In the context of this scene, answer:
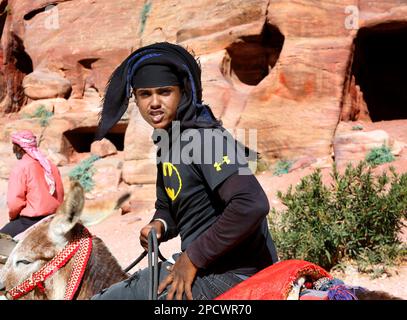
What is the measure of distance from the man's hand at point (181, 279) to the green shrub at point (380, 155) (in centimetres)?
880

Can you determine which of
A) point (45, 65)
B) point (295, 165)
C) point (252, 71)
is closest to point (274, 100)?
point (295, 165)

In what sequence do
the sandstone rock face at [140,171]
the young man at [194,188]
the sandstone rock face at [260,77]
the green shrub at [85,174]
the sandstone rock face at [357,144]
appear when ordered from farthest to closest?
the green shrub at [85,174]
the sandstone rock face at [140,171]
the sandstone rock face at [260,77]
the sandstone rock face at [357,144]
the young man at [194,188]

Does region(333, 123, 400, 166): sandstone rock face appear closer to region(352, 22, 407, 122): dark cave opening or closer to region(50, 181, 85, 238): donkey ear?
region(352, 22, 407, 122): dark cave opening

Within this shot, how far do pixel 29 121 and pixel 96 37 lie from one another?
491cm

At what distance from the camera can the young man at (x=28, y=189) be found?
5246 millimetres

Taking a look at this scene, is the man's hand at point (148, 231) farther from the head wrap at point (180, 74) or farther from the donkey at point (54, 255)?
the head wrap at point (180, 74)

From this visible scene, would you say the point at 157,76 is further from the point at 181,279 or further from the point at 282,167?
the point at 282,167

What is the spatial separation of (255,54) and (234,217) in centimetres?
1339

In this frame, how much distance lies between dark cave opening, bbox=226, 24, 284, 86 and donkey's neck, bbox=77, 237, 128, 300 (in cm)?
1174

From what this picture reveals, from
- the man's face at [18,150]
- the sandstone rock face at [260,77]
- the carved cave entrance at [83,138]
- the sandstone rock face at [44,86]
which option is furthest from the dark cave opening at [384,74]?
the sandstone rock face at [44,86]

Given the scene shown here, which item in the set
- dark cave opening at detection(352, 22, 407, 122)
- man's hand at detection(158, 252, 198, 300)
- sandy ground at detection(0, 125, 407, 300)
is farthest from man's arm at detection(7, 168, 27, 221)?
dark cave opening at detection(352, 22, 407, 122)

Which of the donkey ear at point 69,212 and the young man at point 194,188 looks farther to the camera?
the donkey ear at point 69,212

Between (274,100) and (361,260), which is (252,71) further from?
(361,260)

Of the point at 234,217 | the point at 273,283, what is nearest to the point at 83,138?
the point at 234,217
